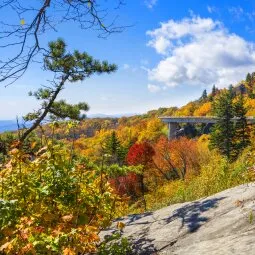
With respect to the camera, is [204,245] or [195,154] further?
[195,154]

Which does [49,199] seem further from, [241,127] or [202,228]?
[241,127]

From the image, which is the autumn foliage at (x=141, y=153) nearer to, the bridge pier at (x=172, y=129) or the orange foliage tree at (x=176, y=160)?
the orange foliage tree at (x=176, y=160)

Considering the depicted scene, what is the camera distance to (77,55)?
1577 cm

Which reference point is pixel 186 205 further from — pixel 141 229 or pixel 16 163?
pixel 16 163

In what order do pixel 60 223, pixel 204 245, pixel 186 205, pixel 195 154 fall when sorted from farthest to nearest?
1. pixel 195 154
2. pixel 186 205
3. pixel 204 245
4. pixel 60 223

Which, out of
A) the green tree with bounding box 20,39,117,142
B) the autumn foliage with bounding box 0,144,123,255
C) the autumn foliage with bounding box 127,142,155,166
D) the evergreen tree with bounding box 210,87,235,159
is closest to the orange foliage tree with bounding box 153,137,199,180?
the evergreen tree with bounding box 210,87,235,159

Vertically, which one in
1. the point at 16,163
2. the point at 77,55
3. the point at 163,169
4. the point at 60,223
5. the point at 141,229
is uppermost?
the point at 77,55

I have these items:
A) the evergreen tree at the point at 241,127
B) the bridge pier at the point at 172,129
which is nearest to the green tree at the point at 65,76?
the evergreen tree at the point at 241,127

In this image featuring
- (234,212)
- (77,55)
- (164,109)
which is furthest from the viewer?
(164,109)

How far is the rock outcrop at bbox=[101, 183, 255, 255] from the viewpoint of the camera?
19.0ft

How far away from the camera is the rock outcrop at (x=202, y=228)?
5785 mm

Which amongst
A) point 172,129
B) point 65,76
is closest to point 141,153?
point 65,76

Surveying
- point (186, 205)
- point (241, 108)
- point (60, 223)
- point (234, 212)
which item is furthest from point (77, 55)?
point (241, 108)

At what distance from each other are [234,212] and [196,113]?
131980 mm
